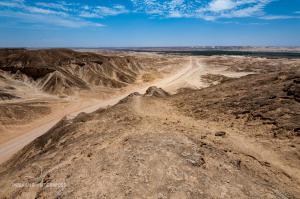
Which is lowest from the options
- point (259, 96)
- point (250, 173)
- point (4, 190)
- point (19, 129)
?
point (19, 129)

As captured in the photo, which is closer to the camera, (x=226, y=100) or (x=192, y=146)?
(x=192, y=146)

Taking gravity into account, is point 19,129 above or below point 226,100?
below

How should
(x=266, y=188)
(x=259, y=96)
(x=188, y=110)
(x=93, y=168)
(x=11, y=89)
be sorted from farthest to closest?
(x=11, y=89) < (x=188, y=110) < (x=259, y=96) < (x=93, y=168) < (x=266, y=188)

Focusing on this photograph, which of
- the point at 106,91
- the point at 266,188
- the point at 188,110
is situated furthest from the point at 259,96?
the point at 106,91

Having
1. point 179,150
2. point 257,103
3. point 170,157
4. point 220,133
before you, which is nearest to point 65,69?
point 257,103

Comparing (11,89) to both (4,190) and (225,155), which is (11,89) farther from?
(225,155)

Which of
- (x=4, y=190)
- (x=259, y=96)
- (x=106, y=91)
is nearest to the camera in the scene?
(x=4, y=190)
